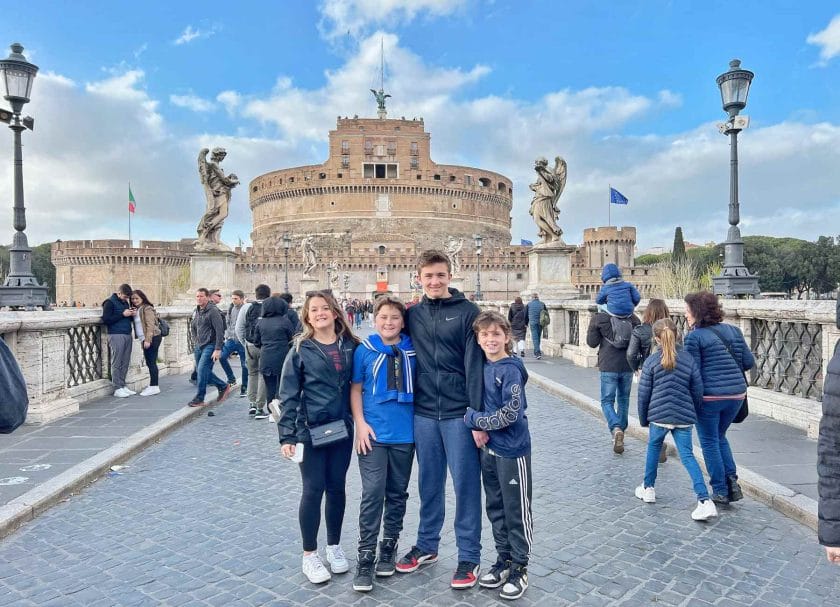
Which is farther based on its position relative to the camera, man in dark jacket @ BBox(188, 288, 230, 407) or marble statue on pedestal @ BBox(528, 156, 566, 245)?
marble statue on pedestal @ BBox(528, 156, 566, 245)

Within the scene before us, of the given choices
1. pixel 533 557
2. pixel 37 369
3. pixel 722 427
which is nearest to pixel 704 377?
pixel 722 427

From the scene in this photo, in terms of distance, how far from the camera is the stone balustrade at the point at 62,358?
630 cm

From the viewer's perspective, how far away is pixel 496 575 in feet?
9.86

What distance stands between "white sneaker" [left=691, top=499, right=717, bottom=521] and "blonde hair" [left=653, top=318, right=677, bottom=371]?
33.5 inches

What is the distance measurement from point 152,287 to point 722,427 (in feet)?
189

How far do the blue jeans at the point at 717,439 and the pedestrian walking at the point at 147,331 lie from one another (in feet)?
22.5

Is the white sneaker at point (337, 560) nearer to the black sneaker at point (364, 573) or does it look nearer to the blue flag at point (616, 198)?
the black sneaker at point (364, 573)

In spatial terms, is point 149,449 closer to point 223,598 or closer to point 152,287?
point 223,598

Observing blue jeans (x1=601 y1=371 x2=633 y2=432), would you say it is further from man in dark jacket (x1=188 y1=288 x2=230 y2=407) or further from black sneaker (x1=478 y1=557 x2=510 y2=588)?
man in dark jacket (x1=188 y1=288 x2=230 y2=407)

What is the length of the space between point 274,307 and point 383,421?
3.36m

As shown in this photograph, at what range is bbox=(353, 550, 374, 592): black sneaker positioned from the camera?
2949mm

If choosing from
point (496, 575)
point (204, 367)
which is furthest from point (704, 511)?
point (204, 367)

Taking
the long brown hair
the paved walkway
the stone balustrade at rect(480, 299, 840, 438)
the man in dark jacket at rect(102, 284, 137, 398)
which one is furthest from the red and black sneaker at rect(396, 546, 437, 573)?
the man in dark jacket at rect(102, 284, 137, 398)

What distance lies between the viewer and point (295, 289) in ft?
170
